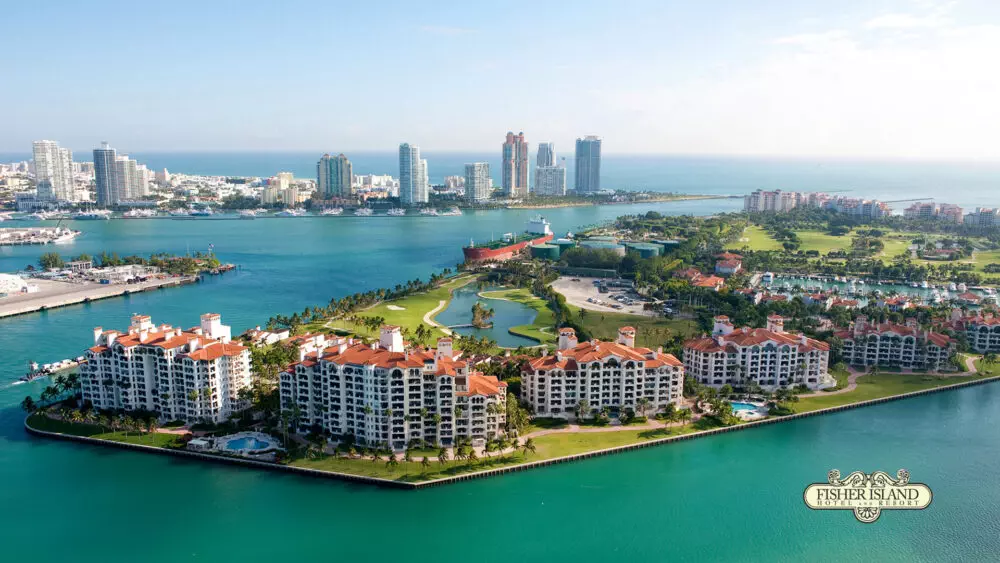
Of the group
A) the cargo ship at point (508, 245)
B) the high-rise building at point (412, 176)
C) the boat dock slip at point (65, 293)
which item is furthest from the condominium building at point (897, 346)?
the high-rise building at point (412, 176)

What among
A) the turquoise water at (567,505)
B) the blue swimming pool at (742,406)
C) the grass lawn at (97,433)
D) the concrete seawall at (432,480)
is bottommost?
the turquoise water at (567,505)

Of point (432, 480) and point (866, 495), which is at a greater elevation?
point (866, 495)

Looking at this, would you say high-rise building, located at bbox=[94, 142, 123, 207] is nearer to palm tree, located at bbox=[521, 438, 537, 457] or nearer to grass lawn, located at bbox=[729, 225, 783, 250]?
grass lawn, located at bbox=[729, 225, 783, 250]

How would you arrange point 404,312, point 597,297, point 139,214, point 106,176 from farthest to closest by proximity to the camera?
1. point 106,176
2. point 139,214
3. point 597,297
4. point 404,312

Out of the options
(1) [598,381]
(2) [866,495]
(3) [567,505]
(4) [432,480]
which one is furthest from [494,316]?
(2) [866,495]

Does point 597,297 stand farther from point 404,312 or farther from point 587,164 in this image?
point 587,164

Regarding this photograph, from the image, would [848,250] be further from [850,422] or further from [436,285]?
[850,422]

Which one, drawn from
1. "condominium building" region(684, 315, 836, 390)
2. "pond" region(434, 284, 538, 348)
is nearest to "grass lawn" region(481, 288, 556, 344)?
Result: "pond" region(434, 284, 538, 348)

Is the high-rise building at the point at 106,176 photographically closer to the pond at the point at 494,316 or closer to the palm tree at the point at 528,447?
the pond at the point at 494,316

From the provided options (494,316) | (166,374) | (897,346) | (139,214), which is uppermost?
(139,214)
